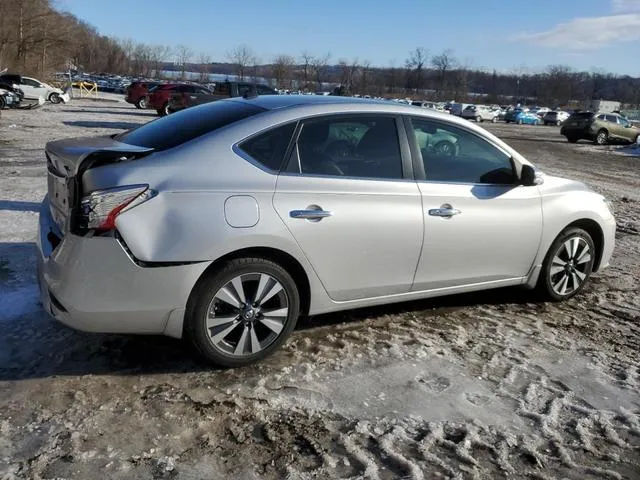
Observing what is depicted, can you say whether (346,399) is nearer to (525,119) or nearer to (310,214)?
(310,214)

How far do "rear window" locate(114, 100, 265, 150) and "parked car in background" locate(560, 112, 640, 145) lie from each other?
3055cm

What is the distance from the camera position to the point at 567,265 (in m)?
5.31

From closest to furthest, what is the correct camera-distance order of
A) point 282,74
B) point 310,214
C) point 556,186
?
point 310,214 < point 556,186 < point 282,74

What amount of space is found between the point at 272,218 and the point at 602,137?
31769 mm

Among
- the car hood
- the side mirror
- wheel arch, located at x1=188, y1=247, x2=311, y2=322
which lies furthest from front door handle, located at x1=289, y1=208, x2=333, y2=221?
the car hood

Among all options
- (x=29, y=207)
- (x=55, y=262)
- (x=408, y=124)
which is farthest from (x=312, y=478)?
(x=29, y=207)

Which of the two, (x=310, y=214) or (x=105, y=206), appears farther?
(x=310, y=214)

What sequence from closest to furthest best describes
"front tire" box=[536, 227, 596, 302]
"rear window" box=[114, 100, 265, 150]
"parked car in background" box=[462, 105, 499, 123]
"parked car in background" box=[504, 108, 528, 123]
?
"rear window" box=[114, 100, 265, 150] < "front tire" box=[536, 227, 596, 302] < "parked car in background" box=[462, 105, 499, 123] < "parked car in background" box=[504, 108, 528, 123]

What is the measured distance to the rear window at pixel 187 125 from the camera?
388 centimetres

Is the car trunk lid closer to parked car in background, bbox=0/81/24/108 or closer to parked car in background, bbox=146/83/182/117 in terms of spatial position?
parked car in background, bbox=146/83/182/117

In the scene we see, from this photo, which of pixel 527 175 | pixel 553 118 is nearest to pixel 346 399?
pixel 527 175

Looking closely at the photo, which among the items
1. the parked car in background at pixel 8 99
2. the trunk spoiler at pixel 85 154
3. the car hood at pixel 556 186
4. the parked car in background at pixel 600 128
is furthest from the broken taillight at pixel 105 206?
the parked car in background at pixel 600 128

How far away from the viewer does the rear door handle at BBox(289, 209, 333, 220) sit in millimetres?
3754

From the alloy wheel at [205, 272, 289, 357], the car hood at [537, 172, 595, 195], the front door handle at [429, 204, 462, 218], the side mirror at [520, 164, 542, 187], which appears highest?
the side mirror at [520, 164, 542, 187]
